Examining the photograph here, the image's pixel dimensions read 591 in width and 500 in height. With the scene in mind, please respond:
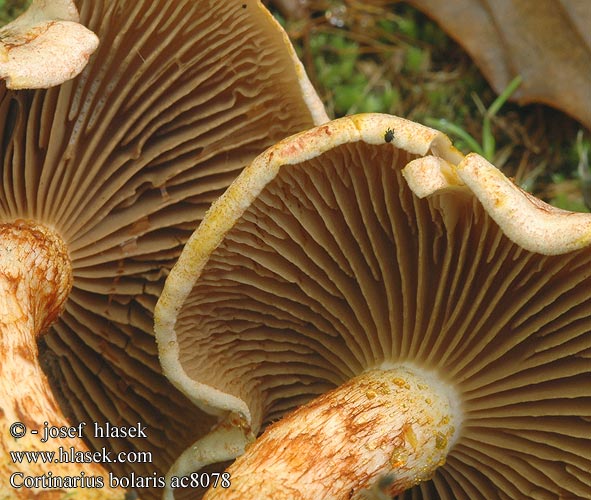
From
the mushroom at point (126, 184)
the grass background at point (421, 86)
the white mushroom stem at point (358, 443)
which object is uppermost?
the grass background at point (421, 86)

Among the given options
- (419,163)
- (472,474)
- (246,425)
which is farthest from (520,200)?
(246,425)

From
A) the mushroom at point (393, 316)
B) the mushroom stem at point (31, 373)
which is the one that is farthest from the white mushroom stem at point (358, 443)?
the mushroom stem at point (31, 373)

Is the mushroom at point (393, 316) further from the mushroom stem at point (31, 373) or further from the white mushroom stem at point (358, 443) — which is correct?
the mushroom stem at point (31, 373)

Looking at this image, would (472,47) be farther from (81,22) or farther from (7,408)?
(7,408)

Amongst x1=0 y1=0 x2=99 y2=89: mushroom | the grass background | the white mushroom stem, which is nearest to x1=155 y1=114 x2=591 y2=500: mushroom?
the white mushroom stem

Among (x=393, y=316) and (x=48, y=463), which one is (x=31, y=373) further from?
(x=393, y=316)

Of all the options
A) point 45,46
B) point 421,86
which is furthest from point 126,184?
point 421,86
